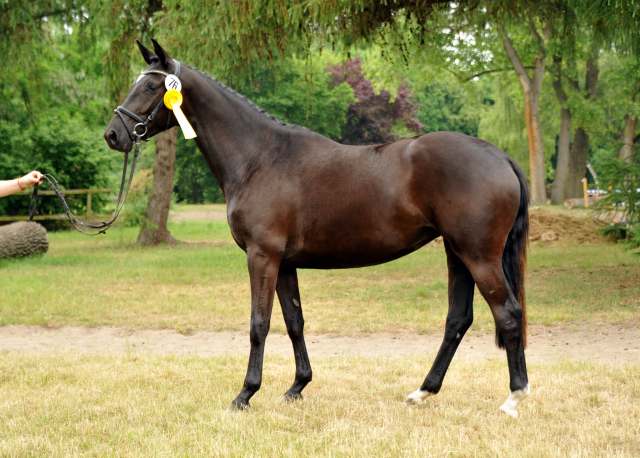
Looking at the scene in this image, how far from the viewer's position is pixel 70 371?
225 inches

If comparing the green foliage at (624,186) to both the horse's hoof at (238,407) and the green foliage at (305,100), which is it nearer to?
the horse's hoof at (238,407)

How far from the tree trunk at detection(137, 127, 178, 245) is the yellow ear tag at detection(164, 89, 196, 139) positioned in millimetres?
13122

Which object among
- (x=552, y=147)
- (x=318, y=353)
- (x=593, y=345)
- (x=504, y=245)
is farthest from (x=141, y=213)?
(x=552, y=147)

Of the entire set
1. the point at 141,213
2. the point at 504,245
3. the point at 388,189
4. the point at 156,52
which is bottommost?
the point at 141,213

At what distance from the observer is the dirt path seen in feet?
21.1

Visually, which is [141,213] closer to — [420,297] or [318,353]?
[420,297]

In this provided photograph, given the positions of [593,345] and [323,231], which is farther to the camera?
[593,345]

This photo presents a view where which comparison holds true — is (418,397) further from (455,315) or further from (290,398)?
(290,398)

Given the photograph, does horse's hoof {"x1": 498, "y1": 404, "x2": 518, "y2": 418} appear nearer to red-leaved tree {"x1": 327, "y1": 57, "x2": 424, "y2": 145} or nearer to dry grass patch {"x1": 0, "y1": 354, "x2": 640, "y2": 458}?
dry grass patch {"x1": 0, "y1": 354, "x2": 640, "y2": 458}

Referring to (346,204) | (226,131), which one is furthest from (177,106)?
(346,204)

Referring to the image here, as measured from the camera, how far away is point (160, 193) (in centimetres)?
1772

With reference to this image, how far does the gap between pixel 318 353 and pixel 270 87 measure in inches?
1366

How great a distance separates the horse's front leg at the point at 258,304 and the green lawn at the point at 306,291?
3.24 meters

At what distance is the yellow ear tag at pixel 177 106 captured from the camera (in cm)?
452
